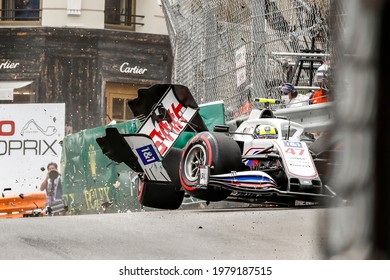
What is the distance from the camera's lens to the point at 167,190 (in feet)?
30.0

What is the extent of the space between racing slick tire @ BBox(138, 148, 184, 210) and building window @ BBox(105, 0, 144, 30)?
43.9 feet

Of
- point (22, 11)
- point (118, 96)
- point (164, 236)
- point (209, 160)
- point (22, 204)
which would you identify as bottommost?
point (22, 204)

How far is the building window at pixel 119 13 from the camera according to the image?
22.3 metres

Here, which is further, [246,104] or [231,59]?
[231,59]

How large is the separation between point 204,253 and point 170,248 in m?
0.24

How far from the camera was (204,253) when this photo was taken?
572 cm

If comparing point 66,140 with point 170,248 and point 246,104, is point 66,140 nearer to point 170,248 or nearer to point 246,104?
point 246,104

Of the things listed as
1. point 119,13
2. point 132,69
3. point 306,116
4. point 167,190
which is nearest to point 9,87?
point 132,69

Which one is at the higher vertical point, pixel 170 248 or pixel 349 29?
pixel 349 29

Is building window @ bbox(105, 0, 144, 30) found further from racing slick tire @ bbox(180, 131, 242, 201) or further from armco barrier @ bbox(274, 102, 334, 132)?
racing slick tire @ bbox(180, 131, 242, 201)

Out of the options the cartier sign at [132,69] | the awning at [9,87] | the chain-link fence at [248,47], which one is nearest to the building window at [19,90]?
Answer: the awning at [9,87]

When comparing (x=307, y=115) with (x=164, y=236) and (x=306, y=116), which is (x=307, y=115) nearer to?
(x=306, y=116)

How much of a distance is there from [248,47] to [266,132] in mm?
3429
